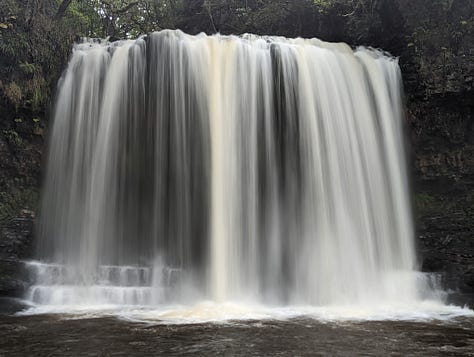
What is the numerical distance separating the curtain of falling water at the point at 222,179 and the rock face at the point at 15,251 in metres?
0.28

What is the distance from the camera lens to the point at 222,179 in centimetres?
970

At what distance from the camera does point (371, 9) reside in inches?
497

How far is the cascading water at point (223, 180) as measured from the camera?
30.7ft

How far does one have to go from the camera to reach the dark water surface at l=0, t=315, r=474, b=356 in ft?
16.7

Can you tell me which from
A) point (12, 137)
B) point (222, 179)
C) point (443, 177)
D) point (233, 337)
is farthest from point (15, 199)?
point (443, 177)

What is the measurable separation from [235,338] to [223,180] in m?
4.40

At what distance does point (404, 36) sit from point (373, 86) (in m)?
1.79

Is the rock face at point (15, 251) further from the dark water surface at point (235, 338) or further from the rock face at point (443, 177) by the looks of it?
the rock face at point (443, 177)

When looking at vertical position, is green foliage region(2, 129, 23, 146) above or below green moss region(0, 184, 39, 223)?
above

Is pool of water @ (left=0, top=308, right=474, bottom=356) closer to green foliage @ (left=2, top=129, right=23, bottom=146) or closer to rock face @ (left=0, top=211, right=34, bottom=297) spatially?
rock face @ (left=0, top=211, right=34, bottom=297)

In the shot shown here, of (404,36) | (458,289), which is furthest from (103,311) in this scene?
(404,36)

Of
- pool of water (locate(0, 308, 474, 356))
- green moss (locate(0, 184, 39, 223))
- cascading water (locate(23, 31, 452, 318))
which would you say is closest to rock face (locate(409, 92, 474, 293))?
cascading water (locate(23, 31, 452, 318))

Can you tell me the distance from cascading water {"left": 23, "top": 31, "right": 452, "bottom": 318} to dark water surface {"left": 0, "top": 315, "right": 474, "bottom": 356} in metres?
2.20

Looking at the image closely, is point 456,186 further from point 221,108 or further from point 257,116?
point 221,108
